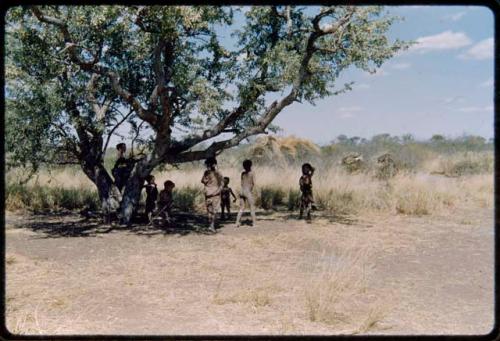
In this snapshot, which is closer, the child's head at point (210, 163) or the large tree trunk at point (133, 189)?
the child's head at point (210, 163)

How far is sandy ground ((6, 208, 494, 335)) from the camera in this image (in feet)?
18.5

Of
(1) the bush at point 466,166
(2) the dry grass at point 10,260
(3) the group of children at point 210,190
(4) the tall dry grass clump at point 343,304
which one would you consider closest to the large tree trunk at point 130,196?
(3) the group of children at point 210,190

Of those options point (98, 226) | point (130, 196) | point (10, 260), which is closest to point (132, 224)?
point (130, 196)

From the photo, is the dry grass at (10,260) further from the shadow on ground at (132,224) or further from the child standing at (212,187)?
the child standing at (212,187)

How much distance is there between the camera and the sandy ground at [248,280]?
5.65 meters

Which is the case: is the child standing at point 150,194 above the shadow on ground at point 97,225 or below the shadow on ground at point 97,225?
above

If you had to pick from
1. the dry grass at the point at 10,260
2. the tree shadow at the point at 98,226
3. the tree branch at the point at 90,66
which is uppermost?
the tree branch at the point at 90,66

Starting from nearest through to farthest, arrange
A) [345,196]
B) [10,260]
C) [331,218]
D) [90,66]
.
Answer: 1. [10,260]
2. [90,66]
3. [331,218]
4. [345,196]

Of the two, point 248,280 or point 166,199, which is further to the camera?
point 166,199

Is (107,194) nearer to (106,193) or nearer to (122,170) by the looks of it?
(106,193)

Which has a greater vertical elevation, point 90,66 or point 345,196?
point 90,66

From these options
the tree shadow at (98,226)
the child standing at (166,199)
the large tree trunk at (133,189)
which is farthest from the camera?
the large tree trunk at (133,189)

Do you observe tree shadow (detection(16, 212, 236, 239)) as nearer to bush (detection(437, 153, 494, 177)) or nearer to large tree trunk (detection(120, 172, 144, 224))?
large tree trunk (detection(120, 172, 144, 224))

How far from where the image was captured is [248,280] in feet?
24.3
